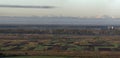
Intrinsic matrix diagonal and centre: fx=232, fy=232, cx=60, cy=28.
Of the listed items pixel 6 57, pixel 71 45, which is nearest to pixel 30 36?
pixel 71 45

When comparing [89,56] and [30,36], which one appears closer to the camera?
[89,56]

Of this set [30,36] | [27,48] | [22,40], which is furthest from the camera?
[30,36]

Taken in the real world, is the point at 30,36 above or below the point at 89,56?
above

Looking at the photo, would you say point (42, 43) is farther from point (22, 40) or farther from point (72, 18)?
point (72, 18)

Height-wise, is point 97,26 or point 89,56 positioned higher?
point 97,26

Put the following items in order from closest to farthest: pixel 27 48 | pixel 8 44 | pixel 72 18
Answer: pixel 27 48
pixel 8 44
pixel 72 18

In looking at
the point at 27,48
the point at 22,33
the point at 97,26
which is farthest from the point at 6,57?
the point at 97,26

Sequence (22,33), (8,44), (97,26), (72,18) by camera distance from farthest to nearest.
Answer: (72,18), (97,26), (22,33), (8,44)

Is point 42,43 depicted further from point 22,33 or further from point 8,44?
point 22,33

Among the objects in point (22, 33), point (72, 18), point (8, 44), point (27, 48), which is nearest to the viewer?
point (27, 48)
